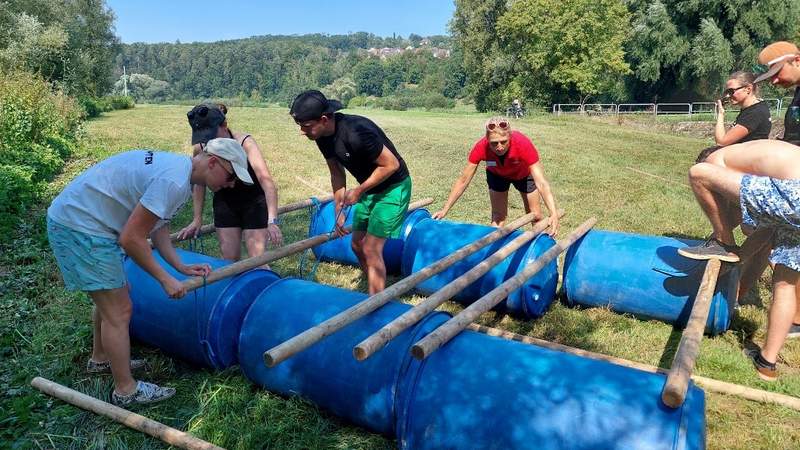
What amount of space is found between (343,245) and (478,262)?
5.60ft

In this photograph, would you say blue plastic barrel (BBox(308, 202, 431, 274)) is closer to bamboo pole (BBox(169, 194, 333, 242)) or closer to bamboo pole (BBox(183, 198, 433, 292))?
bamboo pole (BBox(169, 194, 333, 242))

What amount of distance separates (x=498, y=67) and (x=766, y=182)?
48.0 metres

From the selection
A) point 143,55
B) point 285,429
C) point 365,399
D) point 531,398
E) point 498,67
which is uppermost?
point 143,55

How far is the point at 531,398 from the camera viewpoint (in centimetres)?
258

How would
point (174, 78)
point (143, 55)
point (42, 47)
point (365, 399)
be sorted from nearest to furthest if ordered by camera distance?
point (365, 399), point (42, 47), point (174, 78), point (143, 55)

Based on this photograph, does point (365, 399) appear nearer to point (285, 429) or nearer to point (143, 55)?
point (285, 429)

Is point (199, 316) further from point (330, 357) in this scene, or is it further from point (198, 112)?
point (198, 112)

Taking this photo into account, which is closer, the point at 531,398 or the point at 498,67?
the point at 531,398

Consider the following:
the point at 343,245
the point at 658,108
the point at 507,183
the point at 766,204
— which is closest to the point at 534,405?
the point at 766,204

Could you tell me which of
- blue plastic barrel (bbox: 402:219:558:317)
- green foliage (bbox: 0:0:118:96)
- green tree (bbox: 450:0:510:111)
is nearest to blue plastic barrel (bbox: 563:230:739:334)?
blue plastic barrel (bbox: 402:219:558:317)

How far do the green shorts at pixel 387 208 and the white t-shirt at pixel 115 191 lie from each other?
1.72 m

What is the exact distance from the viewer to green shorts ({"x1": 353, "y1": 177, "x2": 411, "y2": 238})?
453 cm

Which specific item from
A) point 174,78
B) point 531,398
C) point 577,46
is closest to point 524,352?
point 531,398

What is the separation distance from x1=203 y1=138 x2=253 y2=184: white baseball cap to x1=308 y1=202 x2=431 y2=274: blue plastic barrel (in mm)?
2864
